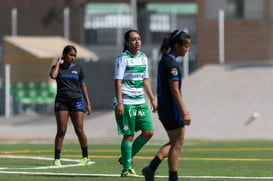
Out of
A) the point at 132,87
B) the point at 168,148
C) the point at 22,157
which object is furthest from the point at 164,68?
the point at 22,157

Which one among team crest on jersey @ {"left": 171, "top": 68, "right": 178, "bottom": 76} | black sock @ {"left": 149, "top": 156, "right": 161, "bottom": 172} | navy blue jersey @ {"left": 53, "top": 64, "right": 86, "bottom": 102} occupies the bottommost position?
black sock @ {"left": 149, "top": 156, "right": 161, "bottom": 172}

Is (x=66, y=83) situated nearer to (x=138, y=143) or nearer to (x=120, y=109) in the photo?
(x=138, y=143)

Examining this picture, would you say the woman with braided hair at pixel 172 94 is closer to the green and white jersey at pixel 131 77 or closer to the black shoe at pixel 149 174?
the black shoe at pixel 149 174

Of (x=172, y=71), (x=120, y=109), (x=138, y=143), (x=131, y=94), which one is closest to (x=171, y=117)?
(x=172, y=71)

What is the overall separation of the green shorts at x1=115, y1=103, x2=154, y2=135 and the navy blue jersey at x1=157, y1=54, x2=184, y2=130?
238 centimetres

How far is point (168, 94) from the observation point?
42.1 feet

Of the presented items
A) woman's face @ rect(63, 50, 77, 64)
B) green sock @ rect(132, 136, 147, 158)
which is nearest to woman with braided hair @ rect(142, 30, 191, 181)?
green sock @ rect(132, 136, 147, 158)

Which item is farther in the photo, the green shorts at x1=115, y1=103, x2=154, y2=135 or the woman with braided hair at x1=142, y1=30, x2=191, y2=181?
the green shorts at x1=115, y1=103, x2=154, y2=135

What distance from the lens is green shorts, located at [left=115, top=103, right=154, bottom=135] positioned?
15250mm

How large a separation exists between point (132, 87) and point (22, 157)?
5.70 metres

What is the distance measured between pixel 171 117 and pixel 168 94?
11.3 inches

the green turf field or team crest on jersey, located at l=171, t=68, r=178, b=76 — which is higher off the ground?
team crest on jersey, located at l=171, t=68, r=178, b=76

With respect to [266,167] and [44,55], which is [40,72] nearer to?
[44,55]

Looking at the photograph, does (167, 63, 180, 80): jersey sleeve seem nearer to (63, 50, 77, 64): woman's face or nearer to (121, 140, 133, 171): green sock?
(121, 140, 133, 171): green sock
